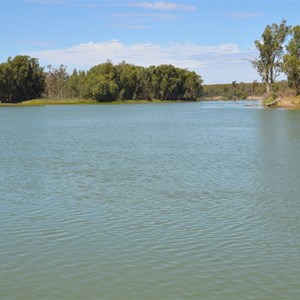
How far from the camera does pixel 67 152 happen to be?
3039 centimetres

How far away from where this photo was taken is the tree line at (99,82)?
145m

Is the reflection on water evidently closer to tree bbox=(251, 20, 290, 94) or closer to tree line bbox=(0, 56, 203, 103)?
tree bbox=(251, 20, 290, 94)

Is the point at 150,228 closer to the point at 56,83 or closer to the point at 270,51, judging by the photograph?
the point at 270,51

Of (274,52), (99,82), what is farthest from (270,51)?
(99,82)

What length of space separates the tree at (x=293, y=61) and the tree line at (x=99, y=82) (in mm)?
73678

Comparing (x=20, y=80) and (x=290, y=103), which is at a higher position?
(x=20, y=80)

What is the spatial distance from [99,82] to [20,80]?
22.9m

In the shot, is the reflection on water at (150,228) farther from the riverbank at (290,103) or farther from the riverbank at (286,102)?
the riverbank at (286,102)

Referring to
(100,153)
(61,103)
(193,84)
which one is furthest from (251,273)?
(193,84)

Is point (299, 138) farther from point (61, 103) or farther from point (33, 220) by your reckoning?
point (61, 103)

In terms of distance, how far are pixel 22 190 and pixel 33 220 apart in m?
4.56

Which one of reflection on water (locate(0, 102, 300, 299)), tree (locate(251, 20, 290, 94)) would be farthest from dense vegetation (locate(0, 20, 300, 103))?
reflection on water (locate(0, 102, 300, 299))

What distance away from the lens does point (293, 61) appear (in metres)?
83.6

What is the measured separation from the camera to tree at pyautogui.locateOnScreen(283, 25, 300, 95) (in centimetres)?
8371
